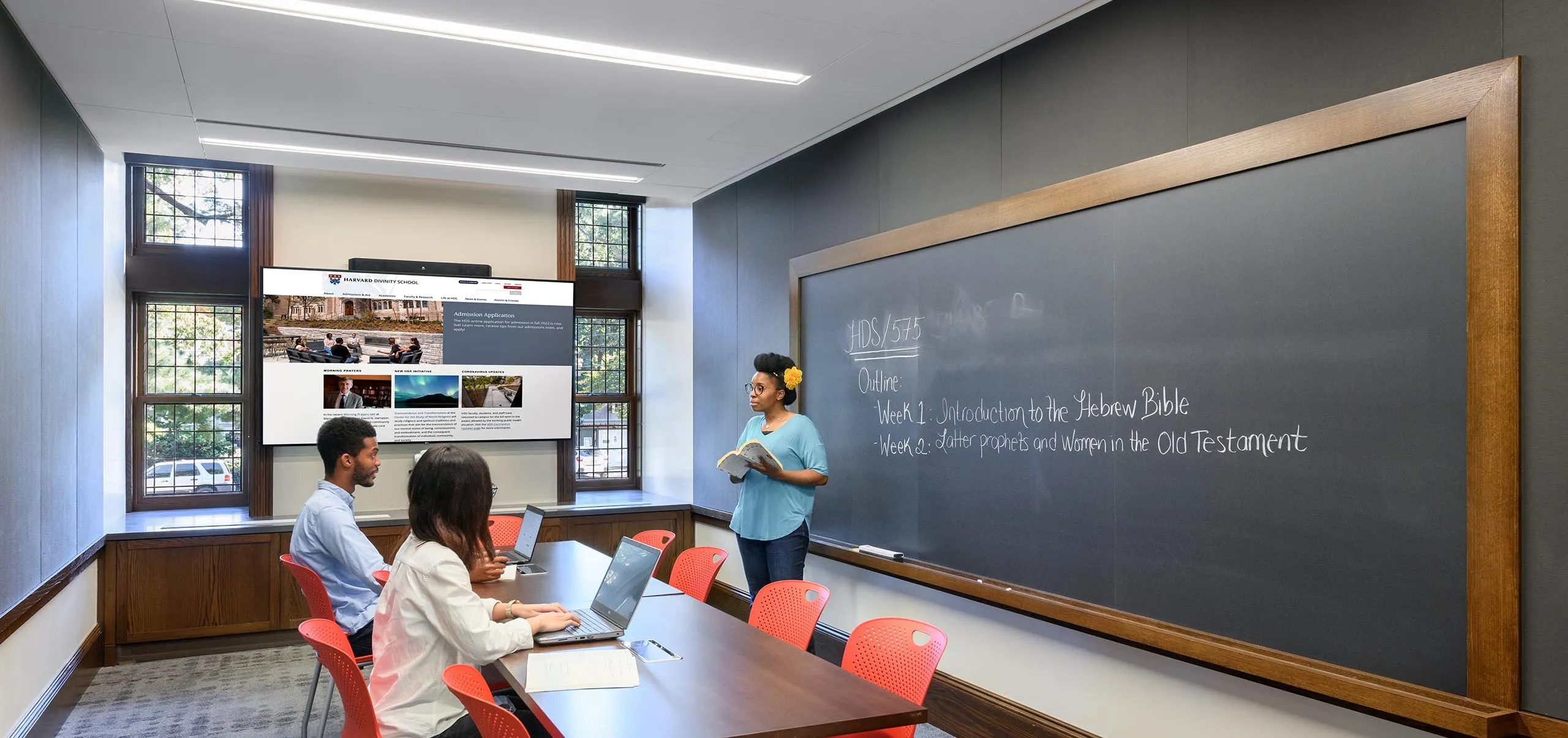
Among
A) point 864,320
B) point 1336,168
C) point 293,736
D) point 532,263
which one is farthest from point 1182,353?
point 532,263

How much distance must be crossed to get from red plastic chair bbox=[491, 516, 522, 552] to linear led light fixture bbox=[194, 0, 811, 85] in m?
2.56

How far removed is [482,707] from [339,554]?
6.52 feet

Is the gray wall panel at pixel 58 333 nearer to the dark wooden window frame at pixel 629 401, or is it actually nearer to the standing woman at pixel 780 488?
the standing woman at pixel 780 488

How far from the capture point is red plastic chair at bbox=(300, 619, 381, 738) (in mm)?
2311

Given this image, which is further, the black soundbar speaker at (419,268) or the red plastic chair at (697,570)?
the black soundbar speaker at (419,268)

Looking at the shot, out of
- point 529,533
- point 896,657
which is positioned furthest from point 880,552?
point 896,657

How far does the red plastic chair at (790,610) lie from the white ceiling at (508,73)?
2.01 meters

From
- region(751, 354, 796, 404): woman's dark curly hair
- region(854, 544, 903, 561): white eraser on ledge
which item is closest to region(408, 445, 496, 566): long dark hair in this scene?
region(751, 354, 796, 404): woman's dark curly hair

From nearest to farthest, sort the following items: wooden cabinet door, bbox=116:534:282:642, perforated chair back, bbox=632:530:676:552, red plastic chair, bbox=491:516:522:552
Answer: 1. perforated chair back, bbox=632:530:676:552
2. red plastic chair, bbox=491:516:522:552
3. wooden cabinet door, bbox=116:534:282:642

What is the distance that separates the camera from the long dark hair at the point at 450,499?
8.29ft

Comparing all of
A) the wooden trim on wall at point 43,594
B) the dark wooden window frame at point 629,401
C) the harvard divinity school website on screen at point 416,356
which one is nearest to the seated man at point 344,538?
the wooden trim on wall at point 43,594

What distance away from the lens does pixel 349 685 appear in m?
2.41

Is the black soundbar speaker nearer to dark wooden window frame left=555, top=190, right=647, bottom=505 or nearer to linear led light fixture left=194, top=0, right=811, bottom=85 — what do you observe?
dark wooden window frame left=555, top=190, right=647, bottom=505

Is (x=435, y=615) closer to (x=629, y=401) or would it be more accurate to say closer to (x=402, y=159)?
(x=402, y=159)
